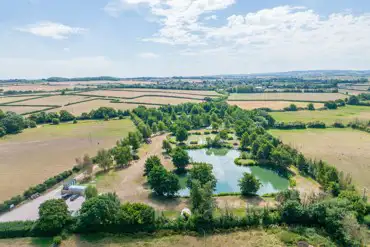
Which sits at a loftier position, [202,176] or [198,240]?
[202,176]

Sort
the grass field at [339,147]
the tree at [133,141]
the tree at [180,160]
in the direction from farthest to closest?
1. the tree at [133,141]
2. the tree at [180,160]
3. the grass field at [339,147]

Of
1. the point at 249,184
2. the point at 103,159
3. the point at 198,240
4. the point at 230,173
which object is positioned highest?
the point at 103,159

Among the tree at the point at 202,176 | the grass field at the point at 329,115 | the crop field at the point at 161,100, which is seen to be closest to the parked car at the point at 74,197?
the tree at the point at 202,176

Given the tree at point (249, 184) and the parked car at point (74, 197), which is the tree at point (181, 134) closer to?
the tree at point (249, 184)

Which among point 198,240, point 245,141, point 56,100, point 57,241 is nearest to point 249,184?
point 198,240

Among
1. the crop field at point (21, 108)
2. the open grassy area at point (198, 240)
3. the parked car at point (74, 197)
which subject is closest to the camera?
the open grassy area at point (198, 240)

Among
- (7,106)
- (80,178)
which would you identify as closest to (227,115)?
(80,178)

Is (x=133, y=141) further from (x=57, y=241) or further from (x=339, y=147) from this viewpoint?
(x=339, y=147)
